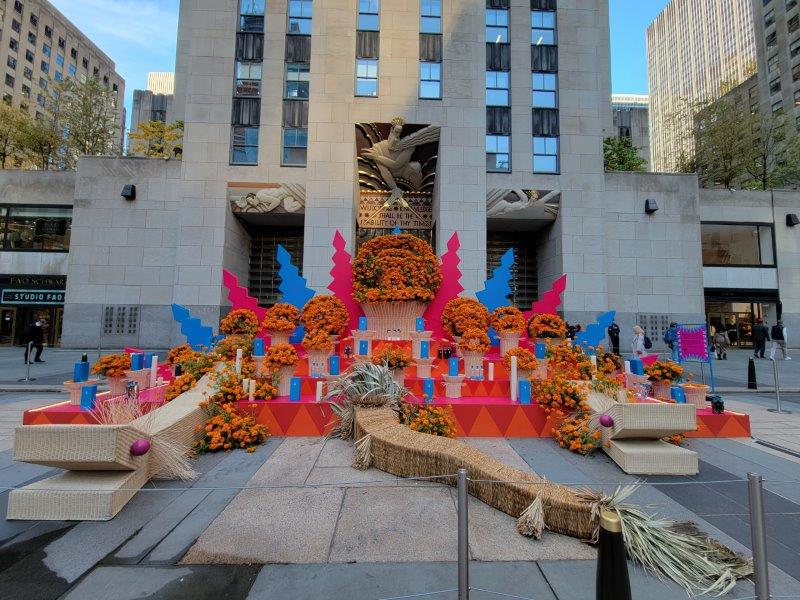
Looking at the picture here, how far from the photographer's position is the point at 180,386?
256 inches

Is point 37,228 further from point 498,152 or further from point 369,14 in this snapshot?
point 498,152

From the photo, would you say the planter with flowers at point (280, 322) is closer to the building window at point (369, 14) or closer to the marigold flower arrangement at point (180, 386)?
the marigold flower arrangement at point (180, 386)

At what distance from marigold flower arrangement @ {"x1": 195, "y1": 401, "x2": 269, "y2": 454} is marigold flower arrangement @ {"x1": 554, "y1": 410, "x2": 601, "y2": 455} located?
4495 mm

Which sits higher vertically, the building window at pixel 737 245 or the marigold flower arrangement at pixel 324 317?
the building window at pixel 737 245

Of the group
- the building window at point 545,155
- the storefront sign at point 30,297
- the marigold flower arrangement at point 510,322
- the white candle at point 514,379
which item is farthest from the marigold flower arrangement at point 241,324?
the storefront sign at point 30,297

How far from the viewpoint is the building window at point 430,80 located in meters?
A: 19.6

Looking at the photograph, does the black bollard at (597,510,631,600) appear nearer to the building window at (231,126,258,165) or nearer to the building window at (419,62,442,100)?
the building window at (419,62,442,100)

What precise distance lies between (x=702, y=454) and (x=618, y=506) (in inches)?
136

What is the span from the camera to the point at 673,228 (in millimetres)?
21266

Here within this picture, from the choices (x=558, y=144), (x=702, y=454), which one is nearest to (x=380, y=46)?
(x=558, y=144)

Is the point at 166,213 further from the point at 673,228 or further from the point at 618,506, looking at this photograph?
the point at 673,228

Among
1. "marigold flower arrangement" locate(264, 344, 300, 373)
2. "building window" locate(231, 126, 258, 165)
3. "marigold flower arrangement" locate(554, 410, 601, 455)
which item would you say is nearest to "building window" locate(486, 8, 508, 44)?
"building window" locate(231, 126, 258, 165)

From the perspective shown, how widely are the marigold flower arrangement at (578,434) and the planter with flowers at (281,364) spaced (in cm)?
→ 439

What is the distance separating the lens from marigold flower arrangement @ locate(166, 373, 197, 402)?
6.41 meters
